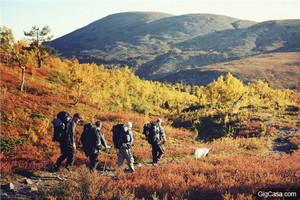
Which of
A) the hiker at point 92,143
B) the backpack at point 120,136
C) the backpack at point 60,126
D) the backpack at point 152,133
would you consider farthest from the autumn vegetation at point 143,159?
the backpack at point 60,126

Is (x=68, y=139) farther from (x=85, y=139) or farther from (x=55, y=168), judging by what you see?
(x=55, y=168)

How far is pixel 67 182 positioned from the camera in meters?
5.84

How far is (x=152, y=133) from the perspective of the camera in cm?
984

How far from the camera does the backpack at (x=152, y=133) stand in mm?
9820

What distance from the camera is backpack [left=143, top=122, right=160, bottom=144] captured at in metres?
9.82

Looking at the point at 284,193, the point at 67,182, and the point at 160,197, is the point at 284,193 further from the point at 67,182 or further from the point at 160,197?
the point at 67,182

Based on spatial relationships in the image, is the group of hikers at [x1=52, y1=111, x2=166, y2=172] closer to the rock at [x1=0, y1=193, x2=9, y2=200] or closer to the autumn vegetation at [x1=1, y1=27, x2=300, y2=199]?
the autumn vegetation at [x1=1, y1=27, x2=300, y2=199]

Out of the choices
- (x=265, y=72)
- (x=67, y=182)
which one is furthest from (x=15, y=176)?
(x=265, y=72)

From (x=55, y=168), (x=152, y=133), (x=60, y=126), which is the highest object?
(x=60, y=126)

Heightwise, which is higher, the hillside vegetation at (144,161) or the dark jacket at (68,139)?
the dark jacket at (68,139)

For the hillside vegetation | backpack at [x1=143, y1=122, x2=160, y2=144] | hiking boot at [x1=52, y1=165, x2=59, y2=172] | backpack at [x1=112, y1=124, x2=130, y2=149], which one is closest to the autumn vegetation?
the hillside vegetation

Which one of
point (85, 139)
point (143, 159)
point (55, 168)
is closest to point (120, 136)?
point (85, 139)

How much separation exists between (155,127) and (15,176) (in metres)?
5.86

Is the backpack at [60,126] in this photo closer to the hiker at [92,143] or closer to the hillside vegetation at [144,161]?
the hiker at [92,143]
